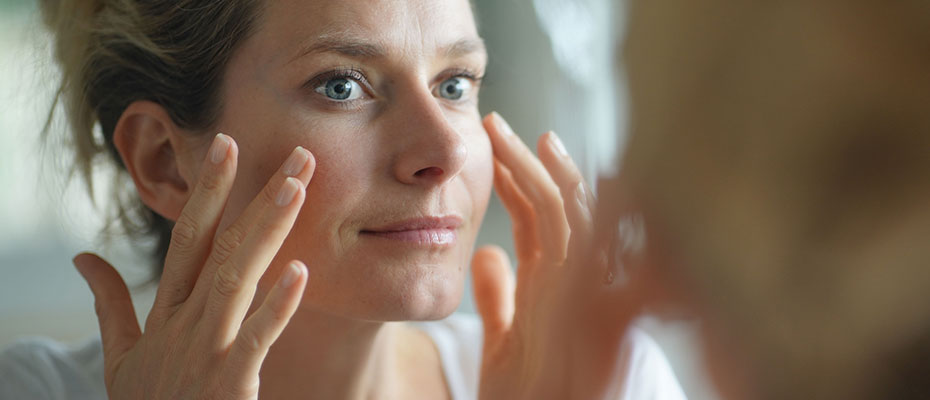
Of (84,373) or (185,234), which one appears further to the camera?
(84,373)

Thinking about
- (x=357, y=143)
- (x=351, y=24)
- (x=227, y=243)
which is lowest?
(x=227, y=243)

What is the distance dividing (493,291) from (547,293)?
24 centimetres

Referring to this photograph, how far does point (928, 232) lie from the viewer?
18.3 inches

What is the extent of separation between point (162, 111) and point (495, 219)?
36.2 inches

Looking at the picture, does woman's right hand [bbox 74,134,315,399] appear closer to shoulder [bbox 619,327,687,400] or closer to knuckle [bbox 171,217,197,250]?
knuckle [bbox 171,217,197,250]

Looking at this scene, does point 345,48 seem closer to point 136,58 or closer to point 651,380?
point 136,58

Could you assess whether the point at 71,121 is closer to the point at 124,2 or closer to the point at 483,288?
the point at 124,2

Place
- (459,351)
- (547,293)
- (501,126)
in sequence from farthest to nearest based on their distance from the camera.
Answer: (459,351), (501,126), (547,293)

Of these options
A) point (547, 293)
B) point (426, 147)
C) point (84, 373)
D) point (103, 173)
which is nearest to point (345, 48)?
point (426, 147)

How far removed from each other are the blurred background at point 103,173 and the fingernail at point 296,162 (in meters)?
0.28

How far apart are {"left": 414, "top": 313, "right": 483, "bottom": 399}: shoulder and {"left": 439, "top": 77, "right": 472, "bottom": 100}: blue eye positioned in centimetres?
44

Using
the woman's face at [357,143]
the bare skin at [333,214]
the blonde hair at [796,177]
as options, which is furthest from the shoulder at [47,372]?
the blonde hair at [796,177]

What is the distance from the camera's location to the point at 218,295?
0.83 meters

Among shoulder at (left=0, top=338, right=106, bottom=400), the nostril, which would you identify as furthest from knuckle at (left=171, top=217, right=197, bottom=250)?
shoulder at (left=0, top=338, right=106, bottom=400)
